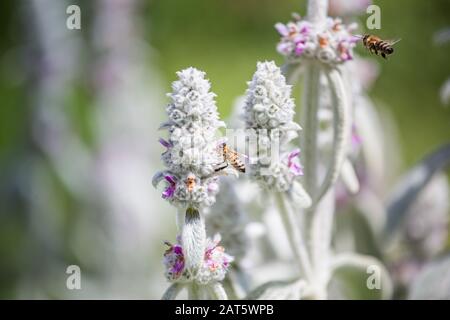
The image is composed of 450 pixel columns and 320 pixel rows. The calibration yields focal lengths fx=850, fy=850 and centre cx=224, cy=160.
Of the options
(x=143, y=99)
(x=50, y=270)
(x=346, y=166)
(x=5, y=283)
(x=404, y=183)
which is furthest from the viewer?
(x=143, y=99)

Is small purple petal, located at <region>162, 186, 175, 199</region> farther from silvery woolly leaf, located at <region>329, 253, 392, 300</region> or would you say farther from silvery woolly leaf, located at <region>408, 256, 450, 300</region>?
silvery woolly leaf, located at <region>408, 256, 450, 300</region>

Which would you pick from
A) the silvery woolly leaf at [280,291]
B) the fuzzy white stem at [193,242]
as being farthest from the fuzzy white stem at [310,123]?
the fuzzy white stem at [193,242]

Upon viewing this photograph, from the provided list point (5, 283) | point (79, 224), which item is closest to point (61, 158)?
point (79, 224)

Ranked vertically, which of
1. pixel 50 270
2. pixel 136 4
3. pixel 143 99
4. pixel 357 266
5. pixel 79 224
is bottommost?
pixel 357 266

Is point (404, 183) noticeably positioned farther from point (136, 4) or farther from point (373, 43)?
point (136, 4)

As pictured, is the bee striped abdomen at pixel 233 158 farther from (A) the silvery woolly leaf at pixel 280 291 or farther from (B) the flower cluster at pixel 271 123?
(A) the silvery woolly leaf at pixel 280 291

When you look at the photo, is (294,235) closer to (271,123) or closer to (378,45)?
(271,123)

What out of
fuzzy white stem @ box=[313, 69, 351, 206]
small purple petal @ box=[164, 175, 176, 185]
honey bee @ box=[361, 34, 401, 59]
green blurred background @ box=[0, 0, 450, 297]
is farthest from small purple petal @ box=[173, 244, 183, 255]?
green blurred background @ box=[0, 0, 450, 297]
